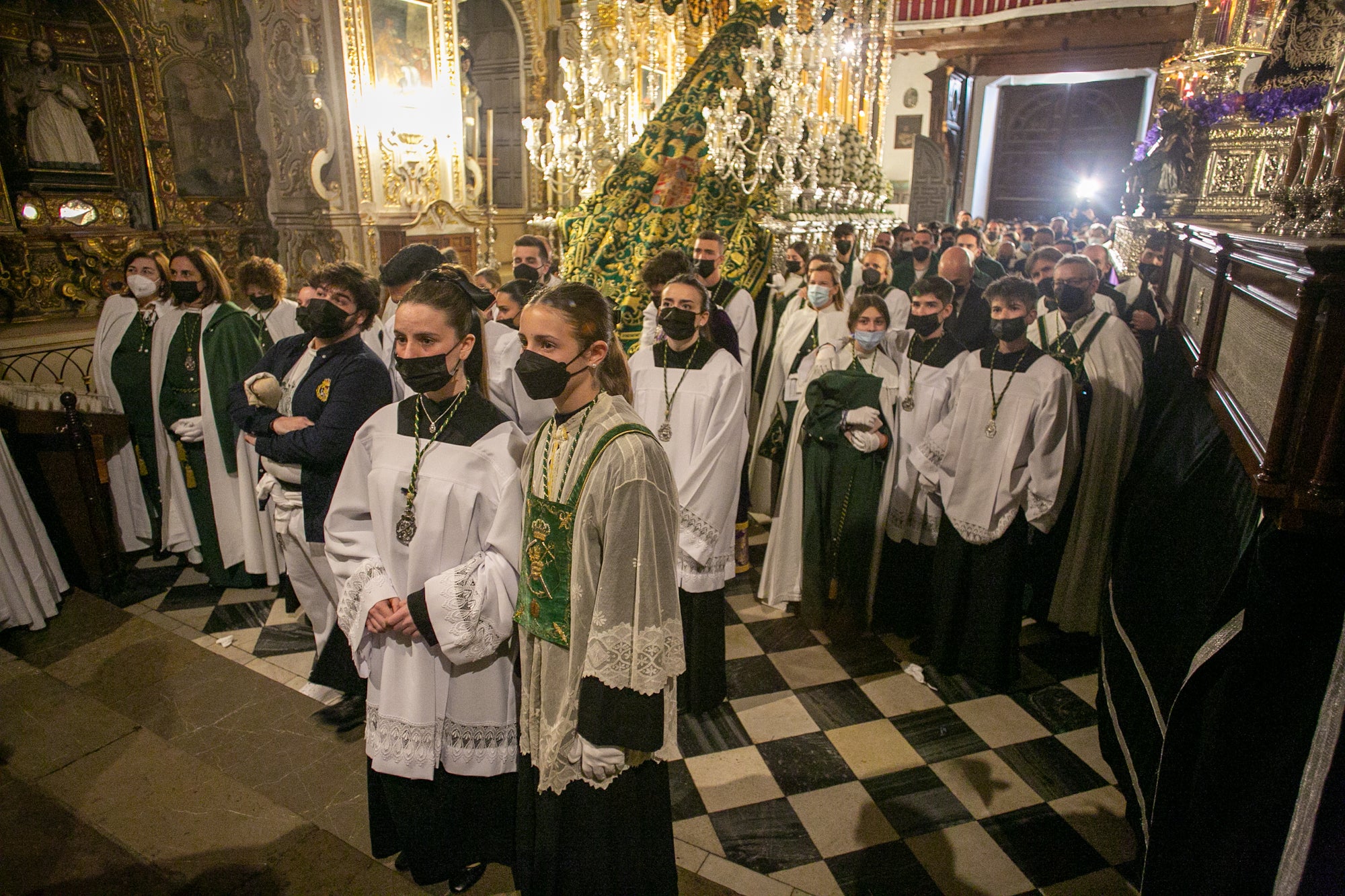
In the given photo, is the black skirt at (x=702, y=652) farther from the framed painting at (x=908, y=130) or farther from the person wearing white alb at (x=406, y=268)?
the framed painting at (x=908, y=130)

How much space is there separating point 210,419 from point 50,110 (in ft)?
21.9

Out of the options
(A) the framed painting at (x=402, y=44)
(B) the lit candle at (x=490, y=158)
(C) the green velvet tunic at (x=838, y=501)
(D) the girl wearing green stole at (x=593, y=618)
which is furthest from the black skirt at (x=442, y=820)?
(B) the lit candle at (x=490, y=158)

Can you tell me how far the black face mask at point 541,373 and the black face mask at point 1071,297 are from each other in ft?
11.6

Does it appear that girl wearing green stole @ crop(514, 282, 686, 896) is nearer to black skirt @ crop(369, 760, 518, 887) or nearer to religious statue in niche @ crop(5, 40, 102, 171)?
black skirt @ crop(369, 760, 518, 887)

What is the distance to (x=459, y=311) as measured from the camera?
228 centimetres

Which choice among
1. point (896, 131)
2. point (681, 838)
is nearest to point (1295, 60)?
point (681, 838)

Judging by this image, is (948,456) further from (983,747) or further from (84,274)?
(84,274)

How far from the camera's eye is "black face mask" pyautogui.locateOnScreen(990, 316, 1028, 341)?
3.53 m

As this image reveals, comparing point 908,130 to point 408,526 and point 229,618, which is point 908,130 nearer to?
point 229,618

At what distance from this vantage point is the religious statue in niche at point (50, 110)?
8102mm

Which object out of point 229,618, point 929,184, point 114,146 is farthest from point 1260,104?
point 929,184

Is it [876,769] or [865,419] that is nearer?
[876,769]

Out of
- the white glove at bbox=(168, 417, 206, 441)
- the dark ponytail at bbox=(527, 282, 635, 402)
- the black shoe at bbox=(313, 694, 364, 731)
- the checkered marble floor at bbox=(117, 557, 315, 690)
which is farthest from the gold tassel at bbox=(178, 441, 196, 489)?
the dark ponytail at bbox=(527, 282, 635, 402)

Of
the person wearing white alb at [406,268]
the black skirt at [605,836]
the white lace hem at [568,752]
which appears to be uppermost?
the person wearing white alb at [406,268]
